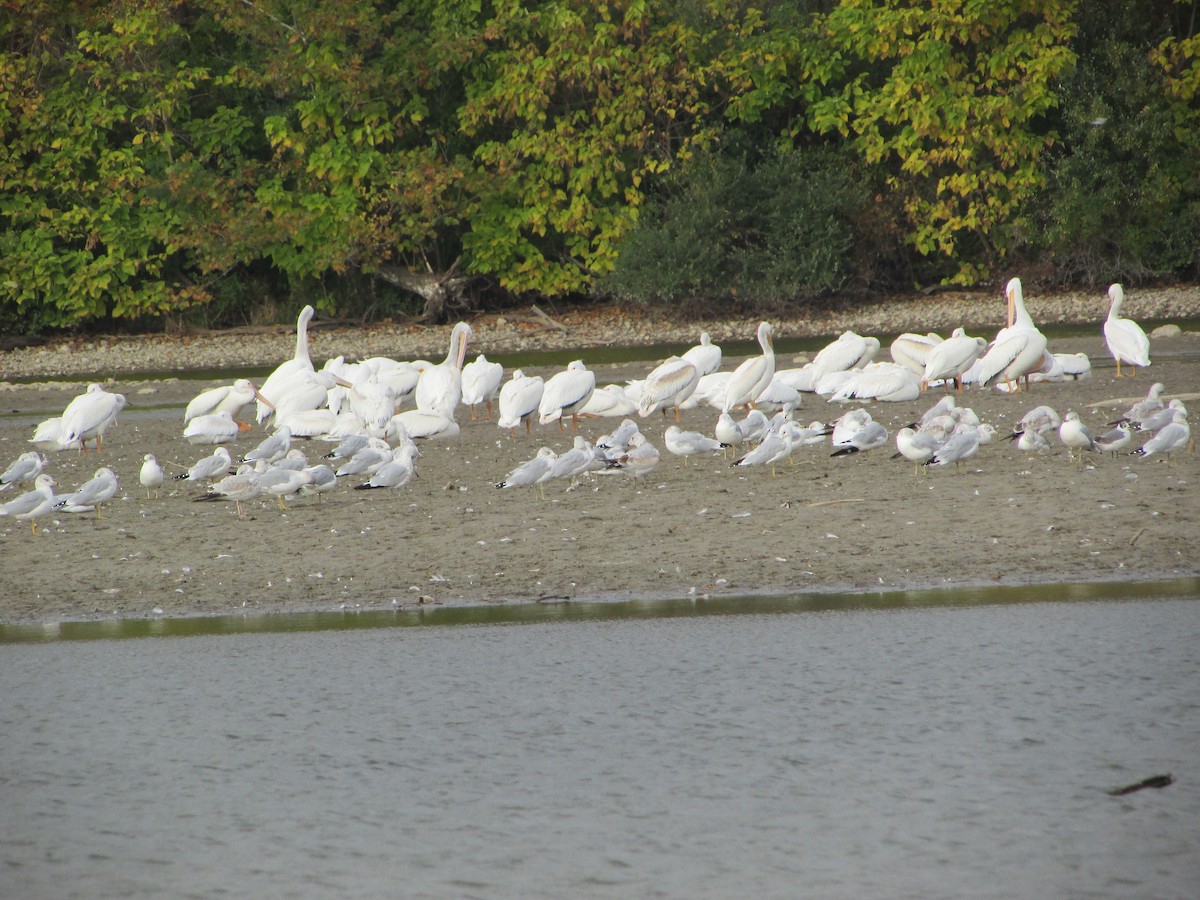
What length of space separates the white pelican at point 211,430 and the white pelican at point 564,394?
8.48ft

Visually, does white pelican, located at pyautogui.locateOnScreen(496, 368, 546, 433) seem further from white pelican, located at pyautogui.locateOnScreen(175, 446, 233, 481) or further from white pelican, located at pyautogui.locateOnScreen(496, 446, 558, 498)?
white pelican, located at pyautogui.locateOnScreen(496, 446, 558, 498)

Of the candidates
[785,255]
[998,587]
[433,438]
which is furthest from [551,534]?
[785,255]

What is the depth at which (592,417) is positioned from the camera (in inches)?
552

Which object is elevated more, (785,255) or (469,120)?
(469,120)

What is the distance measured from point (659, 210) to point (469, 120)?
3613 millimetres

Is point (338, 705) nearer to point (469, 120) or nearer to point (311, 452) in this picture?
point (311, 452)

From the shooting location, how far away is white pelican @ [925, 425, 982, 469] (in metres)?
9.28

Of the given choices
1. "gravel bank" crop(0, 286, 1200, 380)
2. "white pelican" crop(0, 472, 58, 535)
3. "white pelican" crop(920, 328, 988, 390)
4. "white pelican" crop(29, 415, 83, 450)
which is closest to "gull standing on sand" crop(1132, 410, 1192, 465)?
"white pelican" crop(920, 328, 988, 390)

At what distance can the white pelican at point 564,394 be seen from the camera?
13.1 m

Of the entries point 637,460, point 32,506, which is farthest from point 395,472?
point 32,506

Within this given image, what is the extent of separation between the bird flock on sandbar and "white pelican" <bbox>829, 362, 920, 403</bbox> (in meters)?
0.01

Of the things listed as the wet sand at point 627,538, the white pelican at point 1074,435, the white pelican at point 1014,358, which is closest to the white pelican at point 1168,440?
Result: the wet sand at point 627,538

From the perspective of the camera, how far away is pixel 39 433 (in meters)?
12.8

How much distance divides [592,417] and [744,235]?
13.1m
